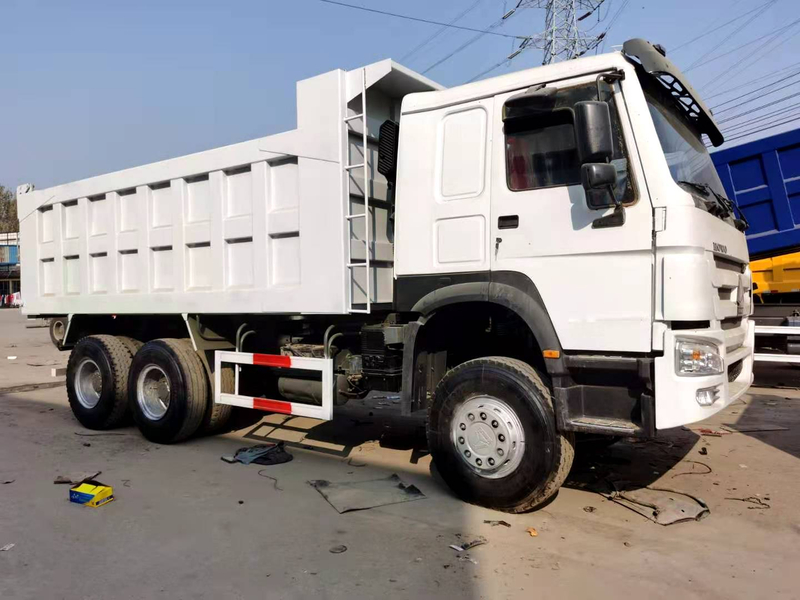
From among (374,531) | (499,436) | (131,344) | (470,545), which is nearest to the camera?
(470,545)

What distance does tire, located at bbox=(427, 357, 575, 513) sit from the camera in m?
3.93

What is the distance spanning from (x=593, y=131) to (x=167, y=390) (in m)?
4.90

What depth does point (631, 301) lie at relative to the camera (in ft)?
12.0

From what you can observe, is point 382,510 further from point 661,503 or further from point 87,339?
point 87,339

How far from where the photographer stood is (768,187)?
8320 millimetres

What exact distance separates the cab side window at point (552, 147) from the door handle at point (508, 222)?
19cm

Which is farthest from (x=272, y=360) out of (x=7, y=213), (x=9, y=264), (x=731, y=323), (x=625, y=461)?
(x=7, y=213)

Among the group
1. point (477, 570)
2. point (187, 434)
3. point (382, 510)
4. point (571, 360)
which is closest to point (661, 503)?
point (571, 360)

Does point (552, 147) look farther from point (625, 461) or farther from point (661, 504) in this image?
point (625, 461)

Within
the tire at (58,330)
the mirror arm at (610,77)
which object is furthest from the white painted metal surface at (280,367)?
the tire at (58,330)

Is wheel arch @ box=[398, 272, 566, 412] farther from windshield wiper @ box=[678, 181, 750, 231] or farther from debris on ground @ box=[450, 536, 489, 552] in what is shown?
windshield wiper @ box=[678, 181, 750, 231]

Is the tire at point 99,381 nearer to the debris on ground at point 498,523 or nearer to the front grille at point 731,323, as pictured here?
the debris on ground at point 498,523

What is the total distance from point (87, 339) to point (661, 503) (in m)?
6.15

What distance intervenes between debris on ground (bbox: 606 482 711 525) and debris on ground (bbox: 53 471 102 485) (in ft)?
13.4
